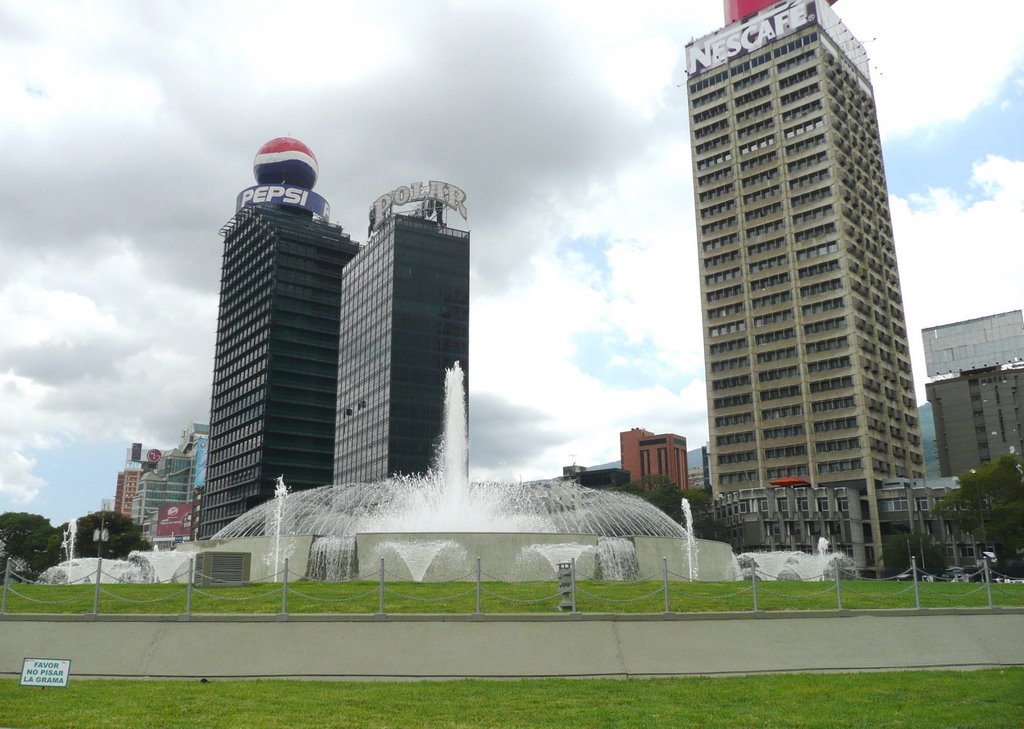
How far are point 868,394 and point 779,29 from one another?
2187 inches

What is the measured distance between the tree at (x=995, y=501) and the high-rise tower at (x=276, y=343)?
10370cm

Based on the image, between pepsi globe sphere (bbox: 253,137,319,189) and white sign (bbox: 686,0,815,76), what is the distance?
73469mm

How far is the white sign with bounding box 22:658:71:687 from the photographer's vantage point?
44.4 feet

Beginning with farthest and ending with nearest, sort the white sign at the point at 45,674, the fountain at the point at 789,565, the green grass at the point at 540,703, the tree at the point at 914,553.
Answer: the tree at the point at 914,553, the fountain at the point at 789,565, the white sign at the point at 45,674, the green grass at the point at 540,703

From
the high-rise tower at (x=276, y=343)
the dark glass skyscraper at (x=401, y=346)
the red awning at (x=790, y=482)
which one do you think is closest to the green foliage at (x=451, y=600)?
the red awning at (x=790, y=482)

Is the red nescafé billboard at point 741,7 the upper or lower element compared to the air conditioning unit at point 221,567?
upper

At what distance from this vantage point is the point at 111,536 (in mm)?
101562

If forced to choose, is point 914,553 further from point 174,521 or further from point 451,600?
point 174,521

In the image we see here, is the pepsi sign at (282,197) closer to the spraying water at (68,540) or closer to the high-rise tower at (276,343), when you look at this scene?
the high-rise tower at (276,343)

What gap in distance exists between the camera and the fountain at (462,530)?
3158 cm

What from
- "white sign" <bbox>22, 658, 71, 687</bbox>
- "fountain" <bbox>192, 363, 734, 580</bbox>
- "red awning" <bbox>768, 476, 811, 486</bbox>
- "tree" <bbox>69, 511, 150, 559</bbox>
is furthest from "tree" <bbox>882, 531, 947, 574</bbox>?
"tree" <bbox>69, 511, 150, 559</bbox>

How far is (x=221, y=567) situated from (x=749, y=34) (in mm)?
121392

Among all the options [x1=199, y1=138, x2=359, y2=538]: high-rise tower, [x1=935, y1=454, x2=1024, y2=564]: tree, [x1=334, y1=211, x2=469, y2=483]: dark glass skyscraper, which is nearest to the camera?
[x1=935, y1=454, x2=1024, y2=564]: tree

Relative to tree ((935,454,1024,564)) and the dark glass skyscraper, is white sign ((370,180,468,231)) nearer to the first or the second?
the dark glass skyscraper
